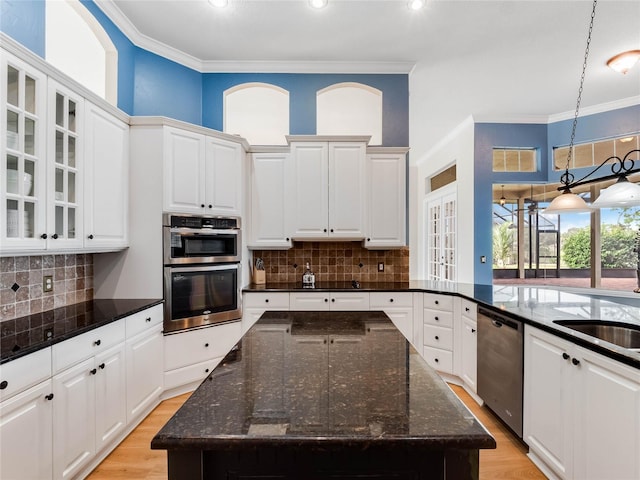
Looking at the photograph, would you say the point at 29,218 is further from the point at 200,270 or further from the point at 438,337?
the point at 438,337

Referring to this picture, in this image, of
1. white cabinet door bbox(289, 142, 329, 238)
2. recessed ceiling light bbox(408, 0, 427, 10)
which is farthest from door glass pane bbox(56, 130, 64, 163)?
recessed ceiling light bbox(408, 0, 427, 10)

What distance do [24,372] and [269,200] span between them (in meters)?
2.36

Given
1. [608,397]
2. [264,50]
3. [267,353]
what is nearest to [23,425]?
[267,353]

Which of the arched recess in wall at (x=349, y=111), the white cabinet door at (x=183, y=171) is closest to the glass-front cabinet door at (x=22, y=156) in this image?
the white cabinet door at (x=183, y=171)

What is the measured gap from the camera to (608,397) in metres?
1.44

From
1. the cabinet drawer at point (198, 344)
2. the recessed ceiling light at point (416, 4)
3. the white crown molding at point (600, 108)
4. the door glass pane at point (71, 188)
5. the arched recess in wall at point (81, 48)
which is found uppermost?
the recessed ceiling light at point (416, 4)

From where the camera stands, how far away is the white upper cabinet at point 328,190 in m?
3.34

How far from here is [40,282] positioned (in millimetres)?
2115

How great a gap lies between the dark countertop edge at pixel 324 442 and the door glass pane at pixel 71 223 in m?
1.90

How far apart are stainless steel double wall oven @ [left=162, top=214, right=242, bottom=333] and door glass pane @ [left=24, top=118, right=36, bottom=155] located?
0.99 m

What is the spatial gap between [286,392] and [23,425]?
135cm

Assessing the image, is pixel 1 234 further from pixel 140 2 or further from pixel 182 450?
pixel 140 2

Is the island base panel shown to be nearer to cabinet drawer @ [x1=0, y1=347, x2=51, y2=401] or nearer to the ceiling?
cabinet drawer @ [x1=0, y1=347, x2=51, y2=401]

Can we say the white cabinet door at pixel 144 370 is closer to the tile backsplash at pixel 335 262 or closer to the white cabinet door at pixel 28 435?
the white cabinet door at pixel 28 435
